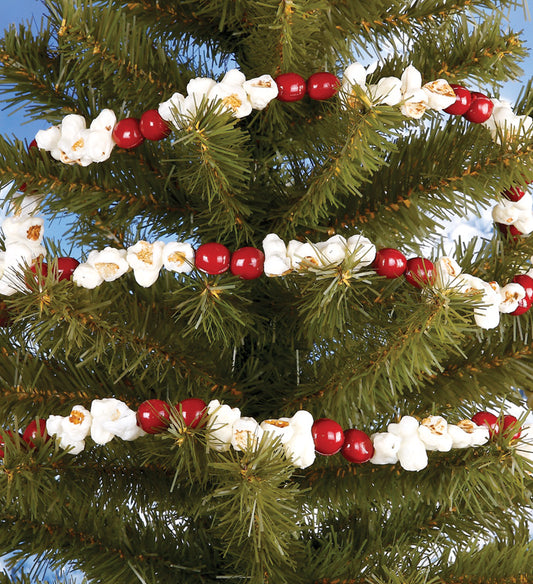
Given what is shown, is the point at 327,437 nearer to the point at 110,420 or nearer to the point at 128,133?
the point at 110,420

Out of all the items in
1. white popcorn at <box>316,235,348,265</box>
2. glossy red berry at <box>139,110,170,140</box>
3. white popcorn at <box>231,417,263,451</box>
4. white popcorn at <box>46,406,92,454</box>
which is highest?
glossy red berry at <box>139,110,170,140</box>

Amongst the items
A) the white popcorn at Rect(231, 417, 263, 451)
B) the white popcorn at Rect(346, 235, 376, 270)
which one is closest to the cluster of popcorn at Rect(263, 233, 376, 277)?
the white popcorn at Rect(346, 235, 376, 270)

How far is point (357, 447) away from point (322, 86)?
26 centimetres

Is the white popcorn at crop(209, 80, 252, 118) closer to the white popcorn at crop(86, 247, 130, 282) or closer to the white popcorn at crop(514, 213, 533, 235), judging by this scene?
the white popcorn at crop(86, 247, 130, 282)

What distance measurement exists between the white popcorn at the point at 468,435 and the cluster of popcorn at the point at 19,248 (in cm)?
31

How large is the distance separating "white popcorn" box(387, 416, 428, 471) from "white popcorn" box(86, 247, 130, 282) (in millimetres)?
226

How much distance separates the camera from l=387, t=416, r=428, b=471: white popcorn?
52cm

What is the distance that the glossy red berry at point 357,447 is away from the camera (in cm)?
52

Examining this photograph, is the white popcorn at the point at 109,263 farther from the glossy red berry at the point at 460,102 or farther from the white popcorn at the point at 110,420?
the glossy red berry at the point at 460,102

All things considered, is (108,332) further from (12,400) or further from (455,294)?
(455,294)

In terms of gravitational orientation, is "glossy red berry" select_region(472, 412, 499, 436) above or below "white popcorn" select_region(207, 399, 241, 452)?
below

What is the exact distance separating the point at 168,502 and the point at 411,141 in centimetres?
36

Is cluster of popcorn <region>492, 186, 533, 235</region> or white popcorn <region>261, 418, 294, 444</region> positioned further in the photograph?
cluster of popcorn <region>492, 186, 533, 235</region>


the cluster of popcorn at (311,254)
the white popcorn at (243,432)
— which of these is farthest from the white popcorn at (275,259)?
the white popcorn at (243,432)
